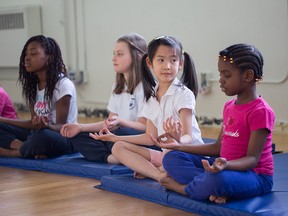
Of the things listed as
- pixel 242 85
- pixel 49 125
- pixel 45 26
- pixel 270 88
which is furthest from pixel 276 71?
pixel 45 26

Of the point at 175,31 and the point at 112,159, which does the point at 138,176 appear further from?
the point at 175,31

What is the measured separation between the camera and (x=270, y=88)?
480cm

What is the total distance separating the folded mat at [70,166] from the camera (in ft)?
10.6

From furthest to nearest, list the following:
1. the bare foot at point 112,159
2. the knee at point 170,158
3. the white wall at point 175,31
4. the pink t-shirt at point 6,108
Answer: the white wall at point 175,31 < the pink t-shirt at point 6,108 < the bare foot at point 112,159 < the knee at point 170,158

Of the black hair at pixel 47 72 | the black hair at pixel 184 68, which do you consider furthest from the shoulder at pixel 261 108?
the black hair at pixel 47 72

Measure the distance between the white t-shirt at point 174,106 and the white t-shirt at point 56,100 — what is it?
89 cm

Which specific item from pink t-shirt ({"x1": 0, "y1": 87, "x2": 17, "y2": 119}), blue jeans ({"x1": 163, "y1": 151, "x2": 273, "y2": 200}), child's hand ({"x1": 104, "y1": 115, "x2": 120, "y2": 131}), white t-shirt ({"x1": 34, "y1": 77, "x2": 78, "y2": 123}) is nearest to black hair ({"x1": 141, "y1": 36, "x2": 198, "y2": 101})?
child's hand ({"x1": 104, "y1": 115, "x2": 120, "y2": 131})

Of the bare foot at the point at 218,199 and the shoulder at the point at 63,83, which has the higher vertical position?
the shoulder at the point at 63,83

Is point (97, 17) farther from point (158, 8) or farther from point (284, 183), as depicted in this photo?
point (284, 183)

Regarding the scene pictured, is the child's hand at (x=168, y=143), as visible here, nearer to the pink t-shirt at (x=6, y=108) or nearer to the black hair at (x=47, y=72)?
the black hair at (x=47, y=72)

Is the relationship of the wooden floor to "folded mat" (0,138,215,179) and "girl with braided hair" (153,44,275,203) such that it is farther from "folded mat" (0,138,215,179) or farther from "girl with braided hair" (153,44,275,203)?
"girl with braided hair" (153,44,275,203)

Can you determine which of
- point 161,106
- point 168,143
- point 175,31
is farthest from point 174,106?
point 175,31

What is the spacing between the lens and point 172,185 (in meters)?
2.67

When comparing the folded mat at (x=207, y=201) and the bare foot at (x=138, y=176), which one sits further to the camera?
the bare foot at (x=138, y=176)
